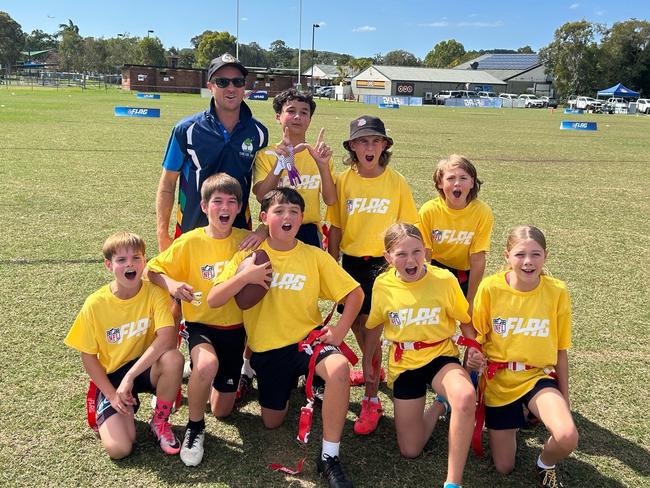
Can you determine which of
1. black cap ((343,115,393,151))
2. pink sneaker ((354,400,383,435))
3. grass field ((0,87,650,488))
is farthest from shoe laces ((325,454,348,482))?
black cap ((343,115,393,151))

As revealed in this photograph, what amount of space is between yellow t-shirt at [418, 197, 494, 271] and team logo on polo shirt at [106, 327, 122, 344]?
2216 mm

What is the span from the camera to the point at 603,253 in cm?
734

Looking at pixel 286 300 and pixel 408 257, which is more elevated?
pixel 408 257

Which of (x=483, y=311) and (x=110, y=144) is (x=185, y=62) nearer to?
(x=110, y=144)

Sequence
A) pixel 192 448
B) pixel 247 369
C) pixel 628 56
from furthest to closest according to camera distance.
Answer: pixel 628 56
pixel 247 369
pixel 192 448

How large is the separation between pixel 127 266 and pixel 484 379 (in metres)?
2.27

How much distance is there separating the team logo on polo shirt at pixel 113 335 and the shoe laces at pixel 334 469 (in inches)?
57.0

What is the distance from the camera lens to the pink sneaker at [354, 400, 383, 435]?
3531mm


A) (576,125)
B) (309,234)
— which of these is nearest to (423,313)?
(309,234)

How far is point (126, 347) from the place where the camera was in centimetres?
336

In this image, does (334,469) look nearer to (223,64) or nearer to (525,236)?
(525,236)

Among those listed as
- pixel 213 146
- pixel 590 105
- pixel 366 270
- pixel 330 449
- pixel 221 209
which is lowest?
pixel 330 449

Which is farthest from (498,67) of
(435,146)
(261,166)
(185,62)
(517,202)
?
(261,166)

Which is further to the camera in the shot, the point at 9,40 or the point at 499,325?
the point at 9,40
